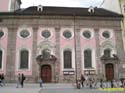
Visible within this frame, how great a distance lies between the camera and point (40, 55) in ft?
120

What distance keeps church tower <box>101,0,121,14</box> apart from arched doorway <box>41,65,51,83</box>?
48.9 ft

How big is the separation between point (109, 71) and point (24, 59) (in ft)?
42.2

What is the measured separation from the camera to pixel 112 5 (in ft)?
141

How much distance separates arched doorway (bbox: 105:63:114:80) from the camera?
37281 millimetres

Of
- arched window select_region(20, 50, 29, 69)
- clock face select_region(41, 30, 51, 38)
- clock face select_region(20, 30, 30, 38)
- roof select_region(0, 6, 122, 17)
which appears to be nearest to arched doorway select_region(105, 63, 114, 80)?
roof select_region(0, 6, 122, 17)

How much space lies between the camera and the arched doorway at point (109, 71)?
122 feet

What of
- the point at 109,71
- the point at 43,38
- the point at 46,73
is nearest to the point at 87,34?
the point at 109,71

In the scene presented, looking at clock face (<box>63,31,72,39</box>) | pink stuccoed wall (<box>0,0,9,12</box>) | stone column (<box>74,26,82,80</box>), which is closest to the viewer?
stone column (<box>74,26,82,80</box>)

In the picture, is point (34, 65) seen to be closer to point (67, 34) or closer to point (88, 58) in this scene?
point (67, 34)

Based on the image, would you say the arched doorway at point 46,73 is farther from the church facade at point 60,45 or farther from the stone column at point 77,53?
the stone column at point 77,53

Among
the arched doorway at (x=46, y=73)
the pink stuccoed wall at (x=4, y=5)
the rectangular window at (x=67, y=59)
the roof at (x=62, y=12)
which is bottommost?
the arched doorway at (x=46, y=73)

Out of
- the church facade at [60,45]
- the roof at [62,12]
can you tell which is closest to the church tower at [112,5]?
the roof at [62,12]

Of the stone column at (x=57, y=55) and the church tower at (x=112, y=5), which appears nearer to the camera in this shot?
the stone column at (x=57, y=55)

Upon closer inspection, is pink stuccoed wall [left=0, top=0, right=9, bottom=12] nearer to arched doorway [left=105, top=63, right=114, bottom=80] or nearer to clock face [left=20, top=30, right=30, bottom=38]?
clock face [left=20, top=30, right=30, bottom=38]
